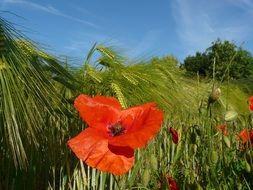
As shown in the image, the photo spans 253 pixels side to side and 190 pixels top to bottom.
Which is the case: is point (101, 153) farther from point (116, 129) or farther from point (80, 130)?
point (80, 130)

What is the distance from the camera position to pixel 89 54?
1.50 meters

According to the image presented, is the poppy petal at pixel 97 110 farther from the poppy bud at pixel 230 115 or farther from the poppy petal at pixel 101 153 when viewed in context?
the poppy bud at pixel 230 115

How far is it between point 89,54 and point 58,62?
30cm

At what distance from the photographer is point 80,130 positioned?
1263 millimetres

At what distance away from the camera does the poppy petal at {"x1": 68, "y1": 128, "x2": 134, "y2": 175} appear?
68 cm

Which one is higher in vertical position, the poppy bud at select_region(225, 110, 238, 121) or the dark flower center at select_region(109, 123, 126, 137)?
the poppy bud at select_region(225, 110, 238, 121)

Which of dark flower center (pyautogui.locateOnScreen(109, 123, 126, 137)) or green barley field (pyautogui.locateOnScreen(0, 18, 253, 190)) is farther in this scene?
green barley field (pyautogui.locateOnScreen(0, 18, 253, 190))

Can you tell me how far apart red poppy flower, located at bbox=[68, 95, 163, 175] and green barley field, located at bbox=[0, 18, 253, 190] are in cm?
4

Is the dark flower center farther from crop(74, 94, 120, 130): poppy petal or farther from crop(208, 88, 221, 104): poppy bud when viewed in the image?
crop(208, 88, 221, 104): poppy bud

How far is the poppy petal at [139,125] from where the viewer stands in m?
0.66

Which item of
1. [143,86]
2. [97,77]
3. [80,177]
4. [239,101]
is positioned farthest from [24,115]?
[239,101]

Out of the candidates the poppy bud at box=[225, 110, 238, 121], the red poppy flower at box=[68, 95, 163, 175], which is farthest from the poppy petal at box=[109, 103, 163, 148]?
the poppy bud at box=[225, 110, 238, 121]

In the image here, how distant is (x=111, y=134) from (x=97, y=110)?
0.04m

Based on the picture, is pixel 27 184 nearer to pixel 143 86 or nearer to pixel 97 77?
pixel 97 77
